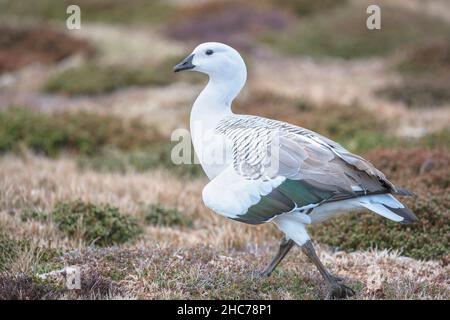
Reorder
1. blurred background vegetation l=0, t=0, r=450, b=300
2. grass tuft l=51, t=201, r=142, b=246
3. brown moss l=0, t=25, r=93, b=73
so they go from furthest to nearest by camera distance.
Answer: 1. brown moss l=0, t=25, r=93, b=73
2. blurred background vegetation l=0, t=0, r=450, b=300
3. grass tuft l=51, t=201, r=142, b=246

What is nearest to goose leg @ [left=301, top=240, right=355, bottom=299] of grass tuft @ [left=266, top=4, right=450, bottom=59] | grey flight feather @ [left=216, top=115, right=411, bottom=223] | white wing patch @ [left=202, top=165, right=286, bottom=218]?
grey flight feather @ [left=216, top=115, right=411, bottom=223]

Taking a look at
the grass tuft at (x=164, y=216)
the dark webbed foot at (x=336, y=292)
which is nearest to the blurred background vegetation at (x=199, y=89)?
the grass tuft at (x=164, y=216)

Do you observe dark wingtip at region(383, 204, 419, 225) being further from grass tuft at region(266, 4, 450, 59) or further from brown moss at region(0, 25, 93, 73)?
grass tuft at region(266, 4, 450, 59)

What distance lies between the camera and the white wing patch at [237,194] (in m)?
5.44

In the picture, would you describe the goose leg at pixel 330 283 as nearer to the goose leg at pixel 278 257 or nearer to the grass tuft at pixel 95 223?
the goose leg at pixel 278 257

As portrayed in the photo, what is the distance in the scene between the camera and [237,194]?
5469 mm

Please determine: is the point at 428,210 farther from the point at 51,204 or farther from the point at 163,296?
the point at 51,204

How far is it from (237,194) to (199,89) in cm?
1182

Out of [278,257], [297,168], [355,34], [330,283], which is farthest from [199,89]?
[330,283]

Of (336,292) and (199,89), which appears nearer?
(336,292)

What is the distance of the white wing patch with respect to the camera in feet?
17.8

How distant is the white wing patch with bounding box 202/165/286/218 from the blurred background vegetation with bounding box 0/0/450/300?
164 centimetres

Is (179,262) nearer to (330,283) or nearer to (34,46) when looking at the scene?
(330,283)

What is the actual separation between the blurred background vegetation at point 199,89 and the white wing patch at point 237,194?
64.5 inches
